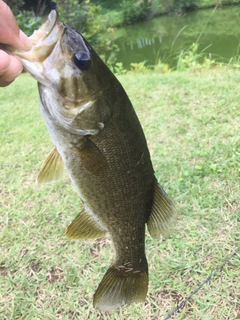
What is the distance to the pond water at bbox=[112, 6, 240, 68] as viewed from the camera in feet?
31.7

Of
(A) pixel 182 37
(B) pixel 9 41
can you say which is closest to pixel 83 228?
(B) pixel 9 41

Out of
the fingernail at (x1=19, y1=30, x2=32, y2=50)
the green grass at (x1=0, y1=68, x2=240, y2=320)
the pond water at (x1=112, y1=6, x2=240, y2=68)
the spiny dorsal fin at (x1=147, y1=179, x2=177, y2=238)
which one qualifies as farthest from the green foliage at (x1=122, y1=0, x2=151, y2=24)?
the fingernail at (x1=19, y1=30, x2=32, y2=50)

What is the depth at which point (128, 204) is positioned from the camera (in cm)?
144

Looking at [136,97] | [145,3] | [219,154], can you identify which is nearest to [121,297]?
[219,154]

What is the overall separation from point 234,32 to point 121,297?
39.5 feet

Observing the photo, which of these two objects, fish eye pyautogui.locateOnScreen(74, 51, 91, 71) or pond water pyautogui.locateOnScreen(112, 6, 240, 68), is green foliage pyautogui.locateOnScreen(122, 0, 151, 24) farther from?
fish eye pyautogui.locateOnScreen(74, 51, 91, 71)

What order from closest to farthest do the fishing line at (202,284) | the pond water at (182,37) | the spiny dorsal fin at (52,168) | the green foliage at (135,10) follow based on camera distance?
1. the spiny dorsal fin at (52,168)
2. the fishing line at (202,284)
3. the pond water at (182,37)
4. the green foliage at (135,10)

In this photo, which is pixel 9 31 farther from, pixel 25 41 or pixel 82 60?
pixel 82 60

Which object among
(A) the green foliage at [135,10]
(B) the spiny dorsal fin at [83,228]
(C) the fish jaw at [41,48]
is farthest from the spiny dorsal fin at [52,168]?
(A) the green foliage at [135,10]

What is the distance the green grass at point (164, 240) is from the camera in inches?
83.0

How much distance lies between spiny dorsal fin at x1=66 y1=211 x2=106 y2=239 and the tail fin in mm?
210

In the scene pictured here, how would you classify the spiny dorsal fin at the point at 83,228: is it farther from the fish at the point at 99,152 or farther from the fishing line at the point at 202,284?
the fishing line at the point at 202,284

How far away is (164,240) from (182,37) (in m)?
11.8

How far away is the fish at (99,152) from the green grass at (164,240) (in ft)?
2.35
